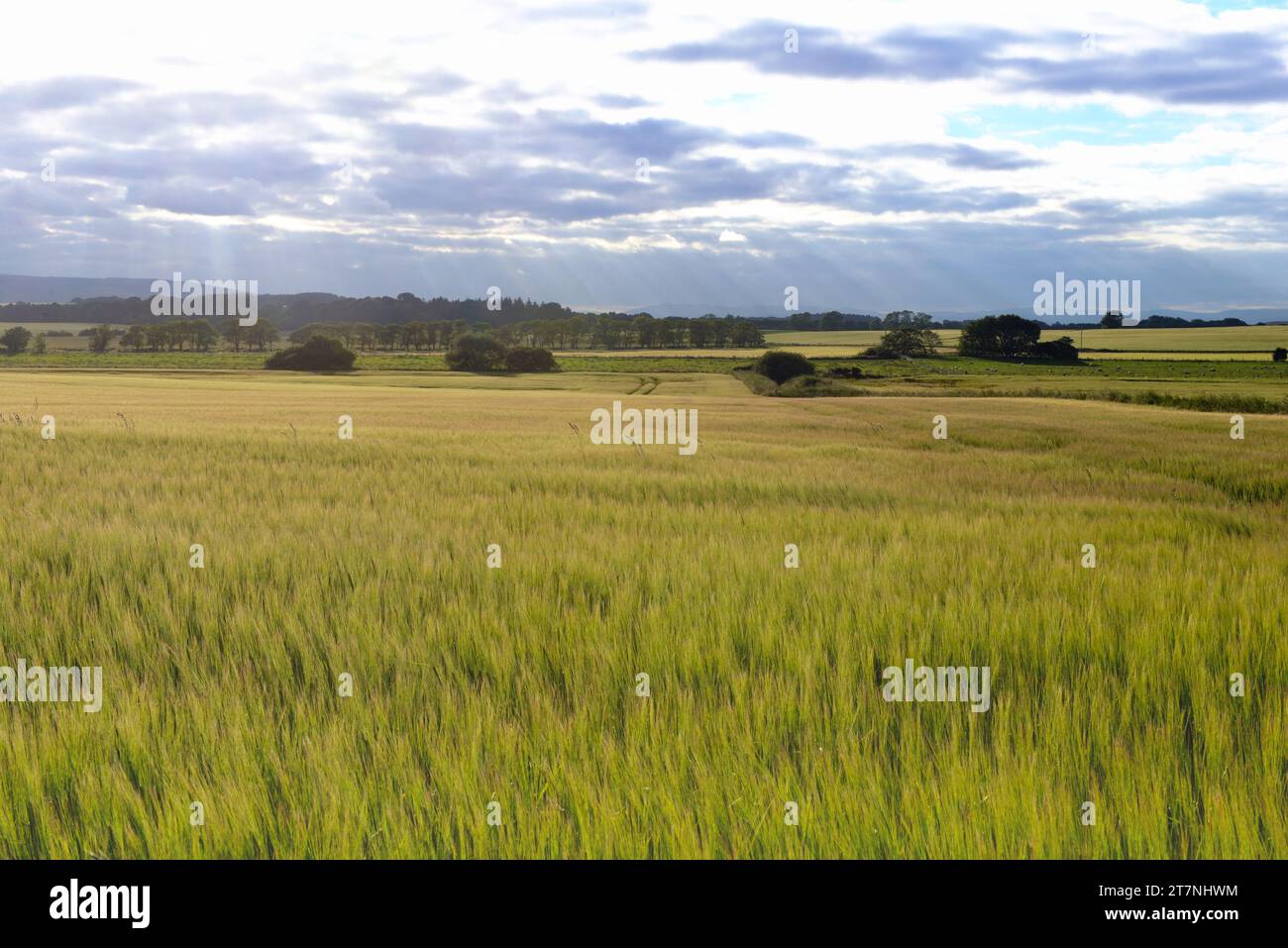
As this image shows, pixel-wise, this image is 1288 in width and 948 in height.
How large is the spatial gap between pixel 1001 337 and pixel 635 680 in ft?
296

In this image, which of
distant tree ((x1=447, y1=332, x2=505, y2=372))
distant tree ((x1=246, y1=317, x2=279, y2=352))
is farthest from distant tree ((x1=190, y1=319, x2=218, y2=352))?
distant tree ((x1=447, y1=332, x2=505, y2=372))

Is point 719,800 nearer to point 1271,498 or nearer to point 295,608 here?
point 295,608

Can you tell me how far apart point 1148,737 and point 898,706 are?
903 millimetres

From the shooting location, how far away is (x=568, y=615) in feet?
15.8

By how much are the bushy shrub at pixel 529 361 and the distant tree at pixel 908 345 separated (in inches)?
1197

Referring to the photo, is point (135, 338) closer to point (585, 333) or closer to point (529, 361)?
point (585, 333)

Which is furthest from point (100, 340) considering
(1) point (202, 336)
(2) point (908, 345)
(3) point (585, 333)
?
(2) point (908, 345)

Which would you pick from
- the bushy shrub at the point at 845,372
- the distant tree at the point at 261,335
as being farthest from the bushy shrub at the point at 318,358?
the bushy shrub at the point at 845,372

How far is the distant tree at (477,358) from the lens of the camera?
81688 mm

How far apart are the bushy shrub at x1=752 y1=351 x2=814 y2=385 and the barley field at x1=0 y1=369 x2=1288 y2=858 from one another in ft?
190

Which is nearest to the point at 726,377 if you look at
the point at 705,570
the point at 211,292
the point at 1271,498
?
the point at 211,292

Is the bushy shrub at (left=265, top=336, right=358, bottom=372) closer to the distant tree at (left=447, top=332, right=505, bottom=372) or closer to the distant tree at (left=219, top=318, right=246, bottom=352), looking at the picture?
the distant tree at (left=447, top=332, right=505, bottom=372)

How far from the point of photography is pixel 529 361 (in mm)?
81562

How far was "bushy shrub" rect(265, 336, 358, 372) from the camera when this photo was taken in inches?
3327
